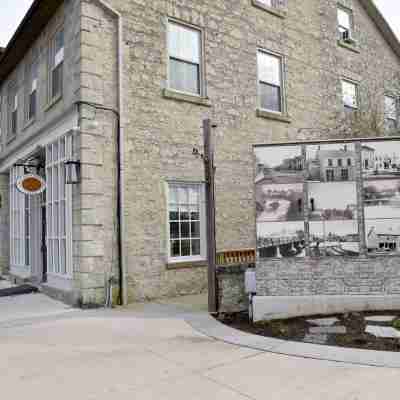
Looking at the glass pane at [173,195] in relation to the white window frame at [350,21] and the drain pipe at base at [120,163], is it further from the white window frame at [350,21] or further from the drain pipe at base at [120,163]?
the white window frame at [350,21]

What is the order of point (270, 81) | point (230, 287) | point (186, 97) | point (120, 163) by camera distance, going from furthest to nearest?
point (270, 81) < point (186, 97) < point (120, 163) < point (230, 287)

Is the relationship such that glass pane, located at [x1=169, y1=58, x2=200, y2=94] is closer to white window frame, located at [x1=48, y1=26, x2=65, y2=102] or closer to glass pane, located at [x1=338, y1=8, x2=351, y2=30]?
white window frame, located at [x1=48, y1=26, x2=65, y2=102]

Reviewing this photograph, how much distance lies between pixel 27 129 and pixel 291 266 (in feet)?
28.6

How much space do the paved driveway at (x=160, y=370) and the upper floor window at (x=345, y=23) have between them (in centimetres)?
1281

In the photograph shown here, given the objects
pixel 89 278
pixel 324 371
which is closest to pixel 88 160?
pixel 89 278

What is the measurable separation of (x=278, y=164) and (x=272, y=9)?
24.8ft

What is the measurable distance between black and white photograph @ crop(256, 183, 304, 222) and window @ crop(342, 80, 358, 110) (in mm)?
9300

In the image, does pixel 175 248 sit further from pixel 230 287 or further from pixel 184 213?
pixel 230 287

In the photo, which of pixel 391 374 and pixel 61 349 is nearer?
pixel 391 374

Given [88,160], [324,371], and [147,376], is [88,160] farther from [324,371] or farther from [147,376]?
[324,371]

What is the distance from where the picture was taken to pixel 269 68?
12.5 metres

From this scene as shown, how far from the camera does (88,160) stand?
8508 millimetres

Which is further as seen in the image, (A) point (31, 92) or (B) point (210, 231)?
(A) point (31, 92)

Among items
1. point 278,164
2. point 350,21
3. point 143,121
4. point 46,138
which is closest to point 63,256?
point 46,138
